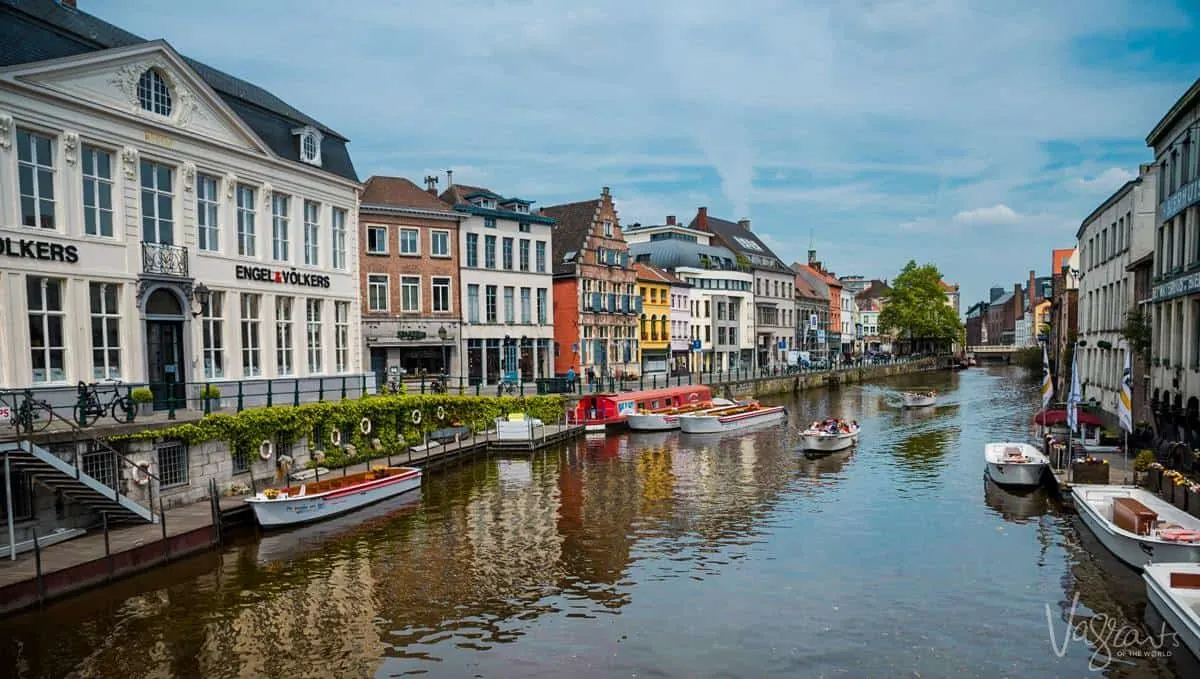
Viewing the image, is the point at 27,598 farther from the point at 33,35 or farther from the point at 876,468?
the point at 876,468

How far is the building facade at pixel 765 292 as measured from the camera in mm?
80500

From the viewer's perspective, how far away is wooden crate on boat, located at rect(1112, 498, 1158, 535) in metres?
15.8

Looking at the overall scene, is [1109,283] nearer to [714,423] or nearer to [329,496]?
[714,423]

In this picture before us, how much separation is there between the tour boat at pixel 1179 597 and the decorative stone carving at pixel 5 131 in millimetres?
24722

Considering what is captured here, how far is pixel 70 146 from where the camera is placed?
19781 millimetres

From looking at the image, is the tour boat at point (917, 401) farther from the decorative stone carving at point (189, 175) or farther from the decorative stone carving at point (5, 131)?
the decorative stone carving at point (5, 131)

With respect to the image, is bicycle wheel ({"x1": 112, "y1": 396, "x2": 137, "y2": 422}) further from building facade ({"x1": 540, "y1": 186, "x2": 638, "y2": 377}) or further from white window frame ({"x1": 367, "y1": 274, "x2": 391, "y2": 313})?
building facade ({"x1": 540, "y1": 186, "x2": 638, "y2": 377})

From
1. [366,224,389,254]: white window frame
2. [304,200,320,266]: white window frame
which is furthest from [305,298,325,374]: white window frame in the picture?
[366,224,389,254]: white window frame

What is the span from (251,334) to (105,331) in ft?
18.6

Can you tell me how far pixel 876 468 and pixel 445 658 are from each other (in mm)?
21489

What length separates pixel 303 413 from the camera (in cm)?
2438

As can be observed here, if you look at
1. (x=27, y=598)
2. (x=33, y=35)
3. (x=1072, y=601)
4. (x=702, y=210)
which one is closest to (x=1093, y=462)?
(x=1072, y=601)

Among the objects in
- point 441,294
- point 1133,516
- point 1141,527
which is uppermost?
point 441,294

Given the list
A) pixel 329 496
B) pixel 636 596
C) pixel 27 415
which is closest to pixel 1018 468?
pixel 636 596
